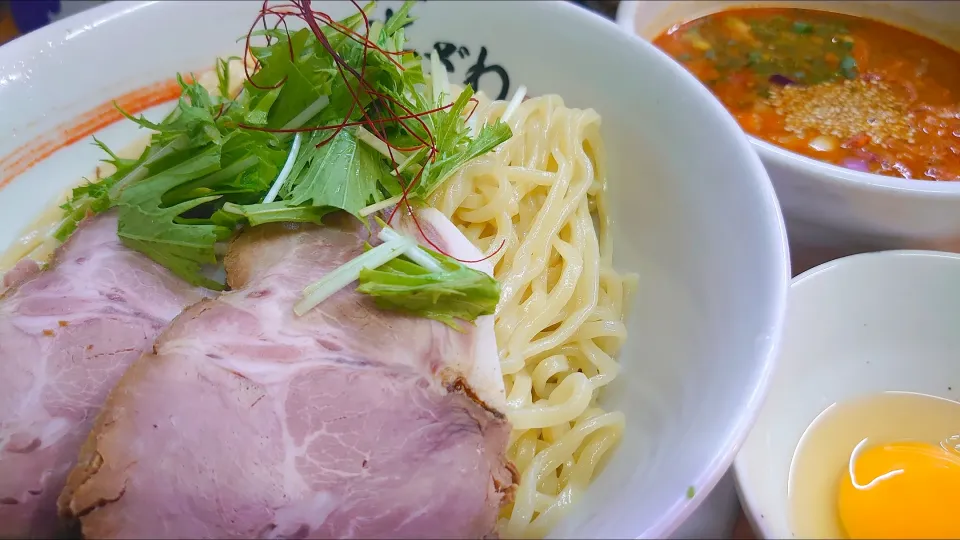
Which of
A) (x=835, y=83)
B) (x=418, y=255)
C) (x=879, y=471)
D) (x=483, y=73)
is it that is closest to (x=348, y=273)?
(x=418, y=255)

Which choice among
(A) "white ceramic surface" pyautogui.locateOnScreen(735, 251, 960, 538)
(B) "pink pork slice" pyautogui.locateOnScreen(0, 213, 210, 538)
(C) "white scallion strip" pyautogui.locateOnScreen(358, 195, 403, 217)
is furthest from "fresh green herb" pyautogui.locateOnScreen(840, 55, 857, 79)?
(B) "pink pork slice" pyautogui.locateOnScreen(0, 213, 210, 538)

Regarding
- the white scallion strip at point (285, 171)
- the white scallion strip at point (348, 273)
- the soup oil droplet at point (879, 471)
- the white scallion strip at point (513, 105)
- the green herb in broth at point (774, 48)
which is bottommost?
the soup oil droplet at point (879, 471)

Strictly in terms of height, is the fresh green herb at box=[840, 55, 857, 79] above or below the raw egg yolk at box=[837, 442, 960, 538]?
above

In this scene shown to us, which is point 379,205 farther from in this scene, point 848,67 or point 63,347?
point 848,67

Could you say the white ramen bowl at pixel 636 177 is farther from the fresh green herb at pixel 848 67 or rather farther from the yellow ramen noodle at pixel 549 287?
the fresh green herb at pixel 848 67

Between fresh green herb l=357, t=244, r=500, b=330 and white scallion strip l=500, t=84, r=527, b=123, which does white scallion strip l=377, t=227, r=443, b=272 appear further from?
white scallion strip l=500, t=84, r=527, b=123

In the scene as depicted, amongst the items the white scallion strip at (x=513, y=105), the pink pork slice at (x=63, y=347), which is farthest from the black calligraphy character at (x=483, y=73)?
the pink pork slice at (x=63, y=347)

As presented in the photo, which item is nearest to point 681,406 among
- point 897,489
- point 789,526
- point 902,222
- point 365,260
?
point 789,526
